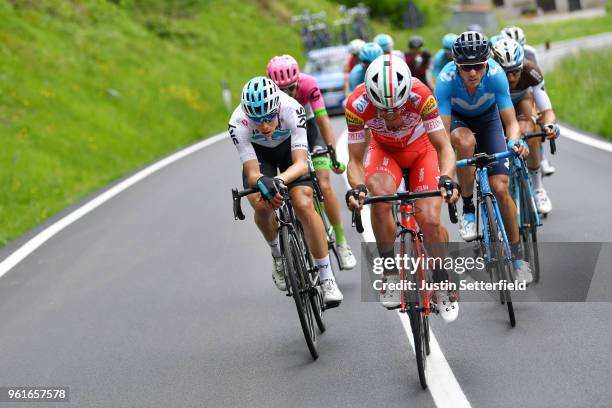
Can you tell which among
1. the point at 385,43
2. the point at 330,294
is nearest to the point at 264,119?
the point at 330,294

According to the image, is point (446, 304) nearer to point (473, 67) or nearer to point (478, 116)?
point (473, 67)

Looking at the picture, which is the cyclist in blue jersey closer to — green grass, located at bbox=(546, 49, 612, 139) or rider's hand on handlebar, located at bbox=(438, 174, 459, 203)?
rider's hand on handlebar, located at bbox=(438, 174, 459, 203)

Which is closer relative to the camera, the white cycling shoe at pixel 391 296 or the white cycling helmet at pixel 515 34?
the white cycling shoe at pixel 391 296

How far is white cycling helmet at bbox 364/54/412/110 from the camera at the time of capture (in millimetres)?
6320

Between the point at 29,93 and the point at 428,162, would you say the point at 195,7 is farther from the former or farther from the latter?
the point at 428,162

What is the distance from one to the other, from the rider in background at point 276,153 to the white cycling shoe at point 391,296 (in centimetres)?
88

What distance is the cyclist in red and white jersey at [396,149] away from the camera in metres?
6.36

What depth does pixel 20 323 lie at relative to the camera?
8672 millimetres

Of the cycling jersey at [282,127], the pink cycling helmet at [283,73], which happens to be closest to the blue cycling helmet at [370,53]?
the pink cycling helmet at [283,73]

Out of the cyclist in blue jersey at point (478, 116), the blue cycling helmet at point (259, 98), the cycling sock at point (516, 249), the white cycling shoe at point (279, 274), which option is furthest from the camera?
the white cycling shoe at point (279, 274)

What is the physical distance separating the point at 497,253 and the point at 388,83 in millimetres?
1469

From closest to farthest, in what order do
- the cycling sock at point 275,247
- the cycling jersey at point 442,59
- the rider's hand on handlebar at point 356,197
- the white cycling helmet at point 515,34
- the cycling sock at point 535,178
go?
the rider's hand on handlebar at point 356,197 → the cycling sock at point 275,247 → the cycling sock at point 535,178 → the white cycling helmet at point 515,34 → the cycling jersey at point 442,59

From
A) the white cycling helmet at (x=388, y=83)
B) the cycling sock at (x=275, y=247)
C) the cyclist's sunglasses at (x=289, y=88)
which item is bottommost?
the cycling sock at (x=275, y=247)

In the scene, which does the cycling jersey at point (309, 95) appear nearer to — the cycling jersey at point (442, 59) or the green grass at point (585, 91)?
the cycling jersey at point (442, 59)
